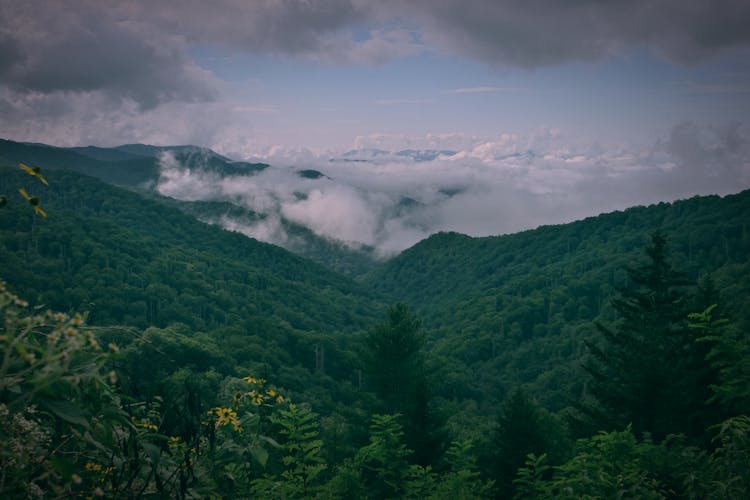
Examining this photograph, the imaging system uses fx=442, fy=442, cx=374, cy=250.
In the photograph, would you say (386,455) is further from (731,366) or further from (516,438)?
(516,438)

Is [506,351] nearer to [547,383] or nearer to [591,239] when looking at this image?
[547,383]

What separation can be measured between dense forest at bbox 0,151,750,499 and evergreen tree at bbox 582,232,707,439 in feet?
0.26

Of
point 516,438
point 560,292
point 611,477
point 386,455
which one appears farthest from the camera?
point 560,292

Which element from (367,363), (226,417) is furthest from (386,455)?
(367,363)

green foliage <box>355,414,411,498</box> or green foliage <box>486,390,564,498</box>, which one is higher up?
green foliage <box>355,414,411,498</box>

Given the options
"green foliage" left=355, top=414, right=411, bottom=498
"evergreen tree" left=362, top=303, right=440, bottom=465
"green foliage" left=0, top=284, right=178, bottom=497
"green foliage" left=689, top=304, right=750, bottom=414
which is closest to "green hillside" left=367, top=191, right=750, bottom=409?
"evergreen tree" left=362, top=303, right=440, bottom=465

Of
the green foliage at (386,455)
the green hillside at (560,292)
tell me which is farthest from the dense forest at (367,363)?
the green hillside at (560,292)

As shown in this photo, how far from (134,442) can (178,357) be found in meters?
58.9

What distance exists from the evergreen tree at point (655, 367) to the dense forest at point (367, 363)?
3.1 inches

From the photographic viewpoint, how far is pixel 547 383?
255 ft

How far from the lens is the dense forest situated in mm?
2871

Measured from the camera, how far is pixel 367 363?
30312 mm

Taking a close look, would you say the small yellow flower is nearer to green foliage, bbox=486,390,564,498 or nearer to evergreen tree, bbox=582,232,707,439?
evergreen tree, bbox=582,232,707,439

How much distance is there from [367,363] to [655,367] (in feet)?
59.2
